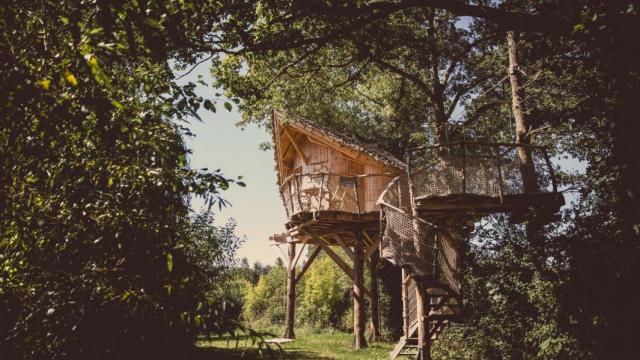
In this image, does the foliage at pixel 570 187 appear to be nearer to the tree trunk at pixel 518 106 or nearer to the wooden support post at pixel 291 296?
the tree trunk at pixel 518 106

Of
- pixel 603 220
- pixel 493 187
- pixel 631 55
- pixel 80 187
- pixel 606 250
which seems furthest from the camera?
pixel 493 187

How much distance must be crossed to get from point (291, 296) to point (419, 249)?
10.8 meters

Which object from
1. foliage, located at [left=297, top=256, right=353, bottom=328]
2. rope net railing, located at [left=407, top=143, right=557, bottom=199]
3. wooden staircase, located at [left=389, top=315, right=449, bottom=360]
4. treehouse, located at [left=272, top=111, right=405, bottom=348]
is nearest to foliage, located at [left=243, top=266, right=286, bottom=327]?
foliage, located at [left=297, top=256, right=353, bottom=328]

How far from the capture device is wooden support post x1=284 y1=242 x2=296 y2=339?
2053 cm

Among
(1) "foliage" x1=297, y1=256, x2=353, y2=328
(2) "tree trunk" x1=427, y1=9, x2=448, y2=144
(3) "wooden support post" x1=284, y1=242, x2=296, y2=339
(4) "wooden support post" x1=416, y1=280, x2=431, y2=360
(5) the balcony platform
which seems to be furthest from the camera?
(1) "foliage" x1=297, y1=256, x2=353, y2=328

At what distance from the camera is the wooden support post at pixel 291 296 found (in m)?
20.5

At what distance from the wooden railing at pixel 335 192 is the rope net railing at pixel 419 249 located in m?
4.83

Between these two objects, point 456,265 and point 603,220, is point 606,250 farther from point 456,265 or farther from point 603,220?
point 456,265

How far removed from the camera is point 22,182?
326cm

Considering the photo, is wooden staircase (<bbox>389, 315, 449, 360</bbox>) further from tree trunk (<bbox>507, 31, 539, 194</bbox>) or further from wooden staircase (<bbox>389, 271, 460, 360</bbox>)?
tree trunk (<bbox>507, 31, 539, 194</bbox>)

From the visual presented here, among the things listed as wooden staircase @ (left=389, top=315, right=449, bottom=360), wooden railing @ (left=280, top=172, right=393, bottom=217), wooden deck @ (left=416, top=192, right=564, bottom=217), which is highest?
wooden railing @ (left=280, top=172, right=393, bottom=217)

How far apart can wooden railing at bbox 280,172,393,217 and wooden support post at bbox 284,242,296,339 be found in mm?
3997

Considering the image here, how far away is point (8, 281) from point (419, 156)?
902 inches

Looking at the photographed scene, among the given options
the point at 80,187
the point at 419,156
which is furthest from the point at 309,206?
the point at 80,187
